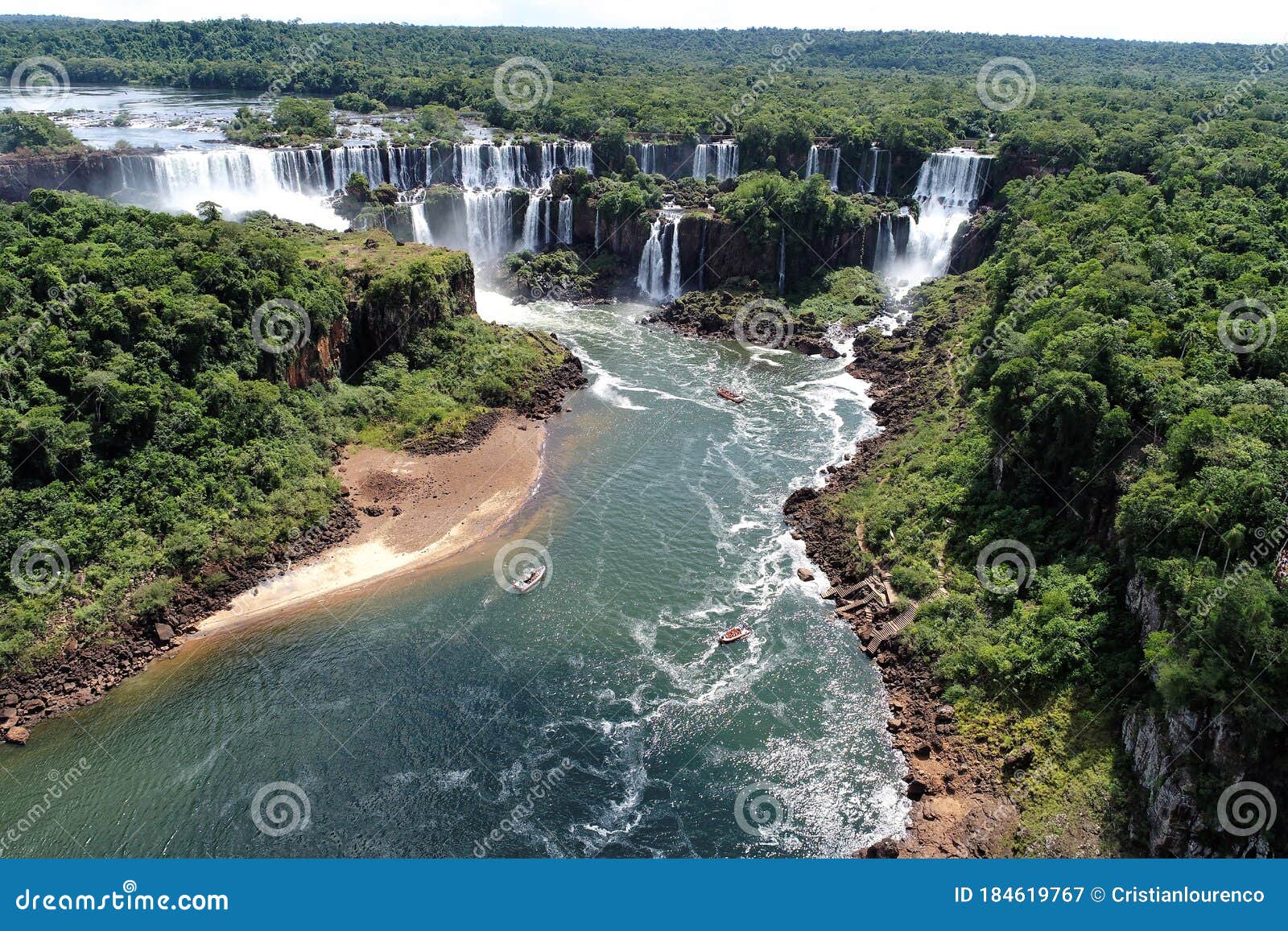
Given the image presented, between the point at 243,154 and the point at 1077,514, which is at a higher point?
the point at 243,154

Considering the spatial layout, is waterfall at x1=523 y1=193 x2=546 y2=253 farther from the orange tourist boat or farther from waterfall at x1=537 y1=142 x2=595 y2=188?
the orange tourist boat

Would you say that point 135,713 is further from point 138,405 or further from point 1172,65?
point 1172,65

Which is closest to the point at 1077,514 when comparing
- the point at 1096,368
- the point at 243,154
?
the point at 1096,368

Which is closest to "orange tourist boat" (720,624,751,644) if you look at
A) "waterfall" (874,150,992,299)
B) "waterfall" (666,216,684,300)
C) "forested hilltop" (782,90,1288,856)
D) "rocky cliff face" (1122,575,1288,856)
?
"forested hilltop" (782,90,1288,856)

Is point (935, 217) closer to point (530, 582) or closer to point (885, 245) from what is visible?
point (885, 245)

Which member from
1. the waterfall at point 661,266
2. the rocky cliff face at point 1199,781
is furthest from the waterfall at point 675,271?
the rocky cliff face at point 1199,781

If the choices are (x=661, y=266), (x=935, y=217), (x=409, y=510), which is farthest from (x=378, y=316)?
(x=935, y=217)
